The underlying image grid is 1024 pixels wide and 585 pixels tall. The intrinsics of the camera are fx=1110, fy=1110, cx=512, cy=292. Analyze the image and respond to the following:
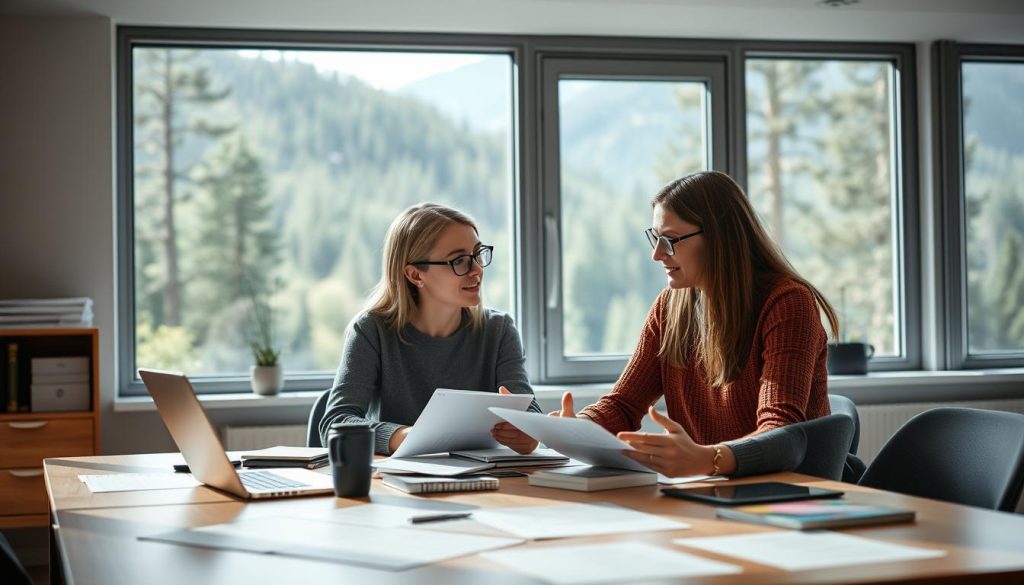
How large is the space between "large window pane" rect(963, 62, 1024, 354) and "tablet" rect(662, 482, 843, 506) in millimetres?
3833

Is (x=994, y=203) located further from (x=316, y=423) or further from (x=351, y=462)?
(x=351, y=462)

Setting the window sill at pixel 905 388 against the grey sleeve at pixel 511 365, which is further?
the window sill at pixel 905 388

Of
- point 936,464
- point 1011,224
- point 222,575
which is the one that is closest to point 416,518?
point 222,575

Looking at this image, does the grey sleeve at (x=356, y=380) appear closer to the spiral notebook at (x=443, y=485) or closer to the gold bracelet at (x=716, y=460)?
the spiral notebook at (x=443, y=485)

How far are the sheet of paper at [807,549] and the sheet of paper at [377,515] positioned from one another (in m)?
0.38

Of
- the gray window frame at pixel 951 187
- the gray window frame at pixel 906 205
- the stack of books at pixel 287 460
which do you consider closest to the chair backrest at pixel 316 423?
the stack of books at pixel 287 460

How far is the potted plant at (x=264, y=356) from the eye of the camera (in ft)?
14.0

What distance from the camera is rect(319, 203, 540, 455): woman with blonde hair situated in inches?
110

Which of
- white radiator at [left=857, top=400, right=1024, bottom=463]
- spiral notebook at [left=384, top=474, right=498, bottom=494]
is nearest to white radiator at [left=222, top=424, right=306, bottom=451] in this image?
white radiator at [left=857, top=400, right=1024, bottom=463]

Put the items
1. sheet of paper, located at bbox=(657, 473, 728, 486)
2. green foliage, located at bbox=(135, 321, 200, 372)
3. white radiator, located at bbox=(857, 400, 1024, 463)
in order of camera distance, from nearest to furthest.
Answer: sheet of paper, located at bbox=(657, 473, 728, 486)
green foliage, located at bbox=(135, 321, 200, 372)
white radiator, located at bbox=(857, 400, 1024, 463)

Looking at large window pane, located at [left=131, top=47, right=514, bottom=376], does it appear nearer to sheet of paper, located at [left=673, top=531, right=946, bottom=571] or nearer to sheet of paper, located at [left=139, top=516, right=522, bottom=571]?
sheet of paper, located at [left=139, top=516, right=522, bottom=571]

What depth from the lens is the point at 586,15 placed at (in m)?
4.33

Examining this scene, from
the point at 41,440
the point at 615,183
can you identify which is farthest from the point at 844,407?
the point at 41,440

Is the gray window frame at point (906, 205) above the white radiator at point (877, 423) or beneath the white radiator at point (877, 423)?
above
